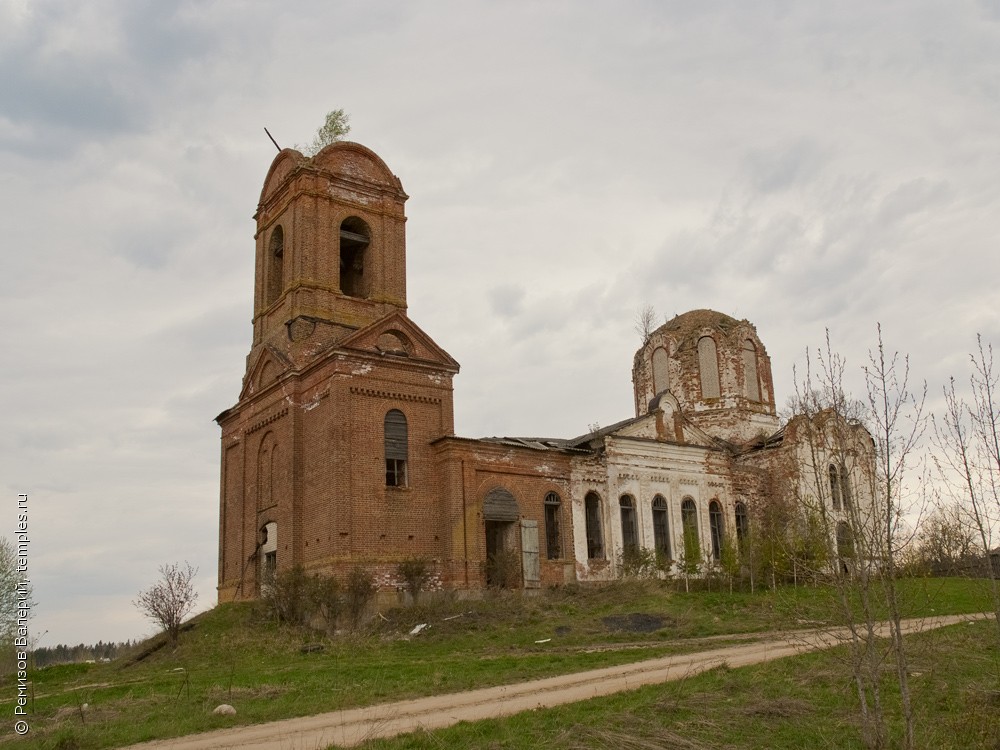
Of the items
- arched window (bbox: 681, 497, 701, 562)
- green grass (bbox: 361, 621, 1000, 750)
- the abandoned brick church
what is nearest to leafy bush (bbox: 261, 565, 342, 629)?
the abandoned brick church

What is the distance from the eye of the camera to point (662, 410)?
3170cm

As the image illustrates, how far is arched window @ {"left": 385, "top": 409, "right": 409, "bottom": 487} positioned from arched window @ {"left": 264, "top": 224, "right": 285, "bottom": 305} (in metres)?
7.18

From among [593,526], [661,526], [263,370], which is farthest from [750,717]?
[263,370]

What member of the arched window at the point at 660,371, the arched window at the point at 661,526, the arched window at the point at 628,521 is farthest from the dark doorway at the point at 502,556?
the arched window at the point at 660,371

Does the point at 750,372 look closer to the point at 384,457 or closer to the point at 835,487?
the point at 384,457

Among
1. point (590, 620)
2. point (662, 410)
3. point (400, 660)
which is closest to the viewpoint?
point (400, 660)

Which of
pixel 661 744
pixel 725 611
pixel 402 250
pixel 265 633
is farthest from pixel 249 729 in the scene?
pixel 402 250

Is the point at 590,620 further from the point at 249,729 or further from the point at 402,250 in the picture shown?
the point at 402,250

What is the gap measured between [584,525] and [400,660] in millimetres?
12533

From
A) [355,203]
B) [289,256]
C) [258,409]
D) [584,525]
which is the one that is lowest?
[584,525]

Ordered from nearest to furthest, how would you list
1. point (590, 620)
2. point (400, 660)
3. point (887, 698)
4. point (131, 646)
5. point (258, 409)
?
1. point (887, 698)
2. point (400, 660)
3. point (590, 620)
4. point (131, 646)
5. point (258, 409)

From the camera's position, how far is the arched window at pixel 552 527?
1087 inches

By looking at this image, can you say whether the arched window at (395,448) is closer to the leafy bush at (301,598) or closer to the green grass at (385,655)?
the leafy bush at (301,598)

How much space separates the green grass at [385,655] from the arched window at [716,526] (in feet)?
17.3
